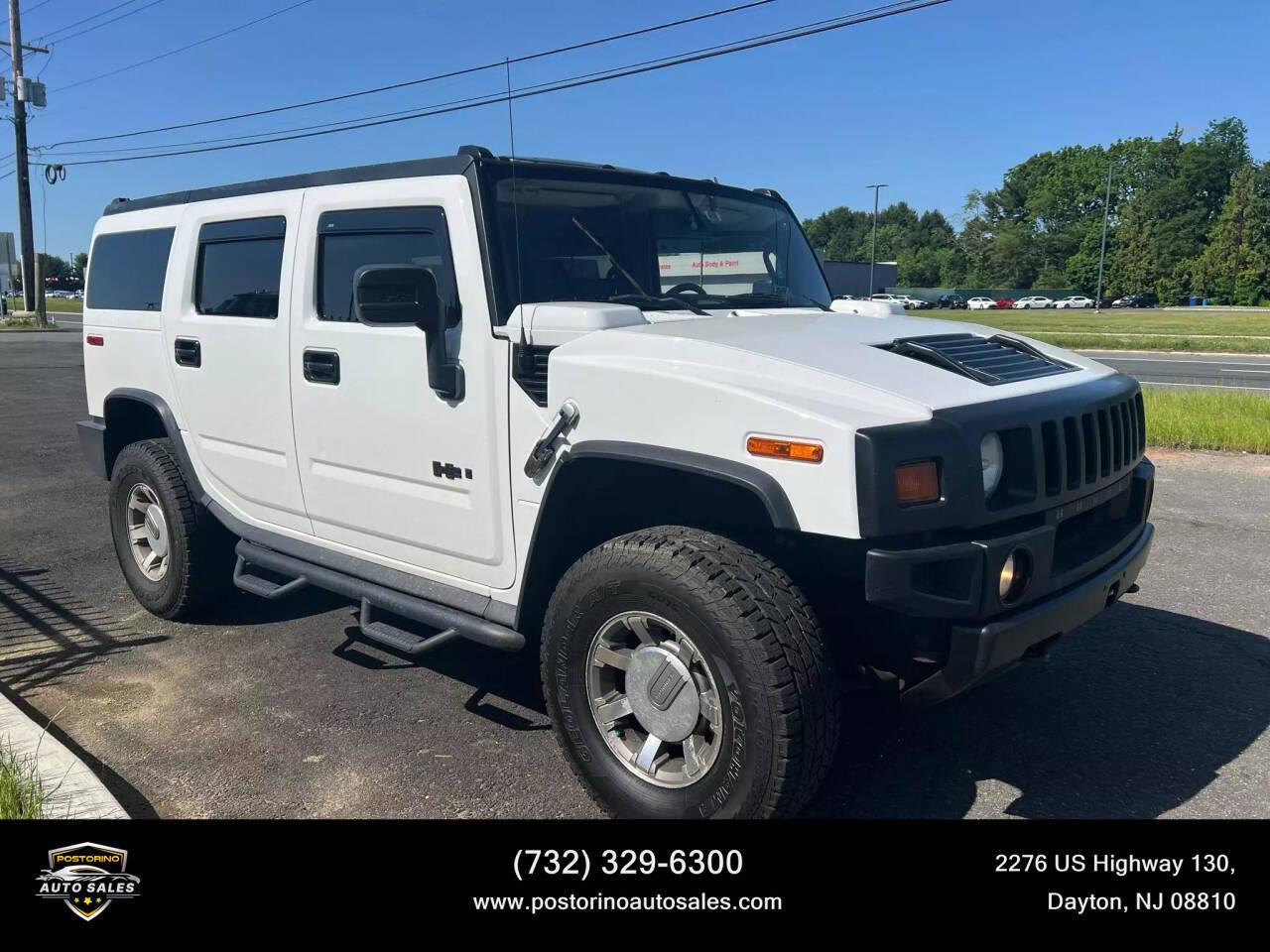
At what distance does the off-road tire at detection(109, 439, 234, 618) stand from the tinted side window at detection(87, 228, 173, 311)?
745mm

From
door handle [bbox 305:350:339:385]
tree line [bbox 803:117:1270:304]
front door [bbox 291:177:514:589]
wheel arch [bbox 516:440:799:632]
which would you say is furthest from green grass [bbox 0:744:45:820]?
tree line [bbox 803:117:1270:304]

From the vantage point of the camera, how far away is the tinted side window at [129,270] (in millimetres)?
4926

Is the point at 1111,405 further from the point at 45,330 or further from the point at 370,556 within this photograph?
the point at 45,330

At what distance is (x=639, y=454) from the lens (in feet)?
9.50

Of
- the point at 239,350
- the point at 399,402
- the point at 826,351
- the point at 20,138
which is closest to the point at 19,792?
the point at 399,402

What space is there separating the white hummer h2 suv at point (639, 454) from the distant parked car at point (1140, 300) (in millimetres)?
90655

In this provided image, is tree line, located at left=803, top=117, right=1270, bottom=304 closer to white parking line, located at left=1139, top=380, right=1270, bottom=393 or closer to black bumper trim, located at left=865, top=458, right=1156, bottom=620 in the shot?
white parking line, located at left=1139, top=380, right=1270, bottom=393

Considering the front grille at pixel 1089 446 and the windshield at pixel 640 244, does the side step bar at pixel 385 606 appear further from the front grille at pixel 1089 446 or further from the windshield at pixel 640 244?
the front grille at pixel 1089 446

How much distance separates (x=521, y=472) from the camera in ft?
10.7

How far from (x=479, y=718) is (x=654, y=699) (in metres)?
1.25

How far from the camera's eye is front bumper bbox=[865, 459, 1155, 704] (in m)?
2.55

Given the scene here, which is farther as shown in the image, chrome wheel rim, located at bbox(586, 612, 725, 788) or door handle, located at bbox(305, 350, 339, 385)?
door handle, located at bbox(305, 350, 339, 385)

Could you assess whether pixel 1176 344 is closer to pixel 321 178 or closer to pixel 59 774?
pixel 321 178
